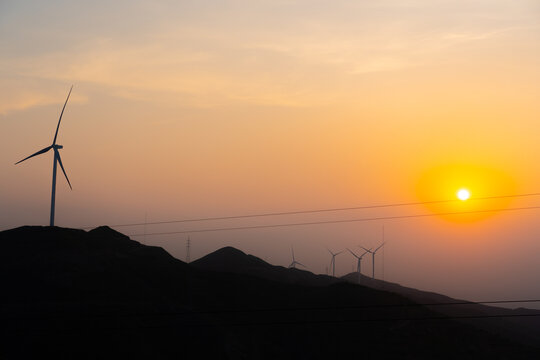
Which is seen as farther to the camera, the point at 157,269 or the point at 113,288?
the point at 157,269

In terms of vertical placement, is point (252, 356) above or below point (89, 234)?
below

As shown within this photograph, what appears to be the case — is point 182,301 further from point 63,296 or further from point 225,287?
point 63,296

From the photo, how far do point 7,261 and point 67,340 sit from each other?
4601 cm

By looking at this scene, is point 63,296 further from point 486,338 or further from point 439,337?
point 486,338

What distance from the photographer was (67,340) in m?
109

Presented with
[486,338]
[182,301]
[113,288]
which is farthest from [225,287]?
[486,338]

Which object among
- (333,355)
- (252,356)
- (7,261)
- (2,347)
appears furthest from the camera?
(7,261)

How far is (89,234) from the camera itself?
171 metres

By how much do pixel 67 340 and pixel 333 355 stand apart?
5009cm

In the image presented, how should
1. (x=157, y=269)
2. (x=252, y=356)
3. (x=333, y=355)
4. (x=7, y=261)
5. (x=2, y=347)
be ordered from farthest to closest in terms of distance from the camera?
(x=157, y=269) < (x=7, y=261) < (x=333, y=355) < (x=252, y=356) < (x=2, y=347)

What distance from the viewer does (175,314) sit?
129125 mm

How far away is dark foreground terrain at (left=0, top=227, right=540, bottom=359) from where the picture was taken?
377 feet

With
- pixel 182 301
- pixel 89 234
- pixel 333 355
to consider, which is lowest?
pixel 333 355

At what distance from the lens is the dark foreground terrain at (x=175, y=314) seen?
11505 centimetres
